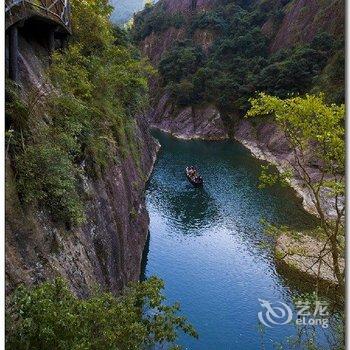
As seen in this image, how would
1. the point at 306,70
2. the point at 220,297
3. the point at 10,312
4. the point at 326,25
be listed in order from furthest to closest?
the point at 326,25, the point at 306,70, the point at 220,297, the point at 10,312

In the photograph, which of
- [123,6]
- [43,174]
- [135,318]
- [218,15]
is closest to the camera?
[135,318]

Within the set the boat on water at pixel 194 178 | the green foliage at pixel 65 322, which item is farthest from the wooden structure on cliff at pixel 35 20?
the boat on water at pixel 194 178

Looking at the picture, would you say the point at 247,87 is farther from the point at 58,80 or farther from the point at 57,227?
the point at 57,227

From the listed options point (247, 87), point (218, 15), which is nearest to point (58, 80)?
point (247, 87)

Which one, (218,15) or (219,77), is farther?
(218,15)

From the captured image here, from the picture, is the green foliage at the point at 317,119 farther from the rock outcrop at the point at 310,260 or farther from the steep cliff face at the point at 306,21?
the steep cliff face at the point at 306,21

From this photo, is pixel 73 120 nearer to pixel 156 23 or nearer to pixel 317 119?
pixel 317 119
